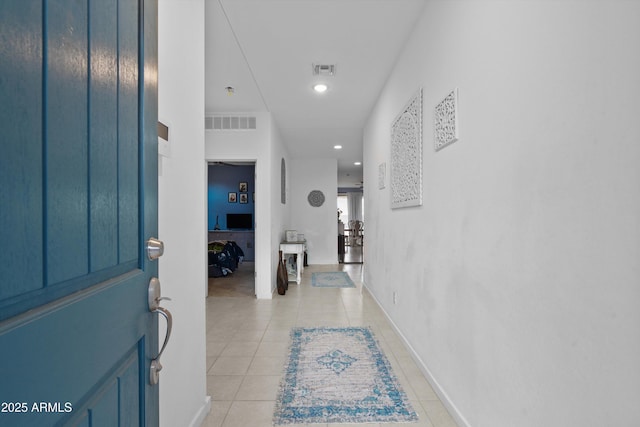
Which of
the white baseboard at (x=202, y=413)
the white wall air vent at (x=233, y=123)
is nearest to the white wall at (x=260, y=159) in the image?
the white wall air vent at (x=233, y=123)

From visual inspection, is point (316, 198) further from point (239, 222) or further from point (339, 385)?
point (339, 385)

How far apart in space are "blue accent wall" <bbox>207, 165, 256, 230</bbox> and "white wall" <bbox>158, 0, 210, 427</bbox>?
24.5 feet

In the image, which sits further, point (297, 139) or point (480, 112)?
point (297, 139)

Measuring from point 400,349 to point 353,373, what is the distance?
0.63 metres

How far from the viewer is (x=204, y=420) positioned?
74.6 inches

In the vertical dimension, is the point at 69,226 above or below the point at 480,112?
below

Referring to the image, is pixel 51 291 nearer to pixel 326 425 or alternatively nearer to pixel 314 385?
pixel 326 425

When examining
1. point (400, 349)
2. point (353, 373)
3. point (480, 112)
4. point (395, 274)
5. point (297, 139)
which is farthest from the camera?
point (297, 139)

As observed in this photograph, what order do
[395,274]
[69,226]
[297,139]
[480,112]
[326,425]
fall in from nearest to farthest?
[69,226], [480,112], [326,425], [395,274], [297,139]

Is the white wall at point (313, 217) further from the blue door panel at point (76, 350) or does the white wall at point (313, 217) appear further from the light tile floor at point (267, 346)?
the blue door panel at point (76, 350)

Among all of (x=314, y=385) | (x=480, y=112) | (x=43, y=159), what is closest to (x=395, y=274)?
(x=314, y=385)

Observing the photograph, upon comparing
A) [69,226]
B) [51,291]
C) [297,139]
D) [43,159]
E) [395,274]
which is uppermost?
[297,139]

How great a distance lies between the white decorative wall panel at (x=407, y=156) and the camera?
99.8 inches

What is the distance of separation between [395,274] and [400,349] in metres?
0.73
